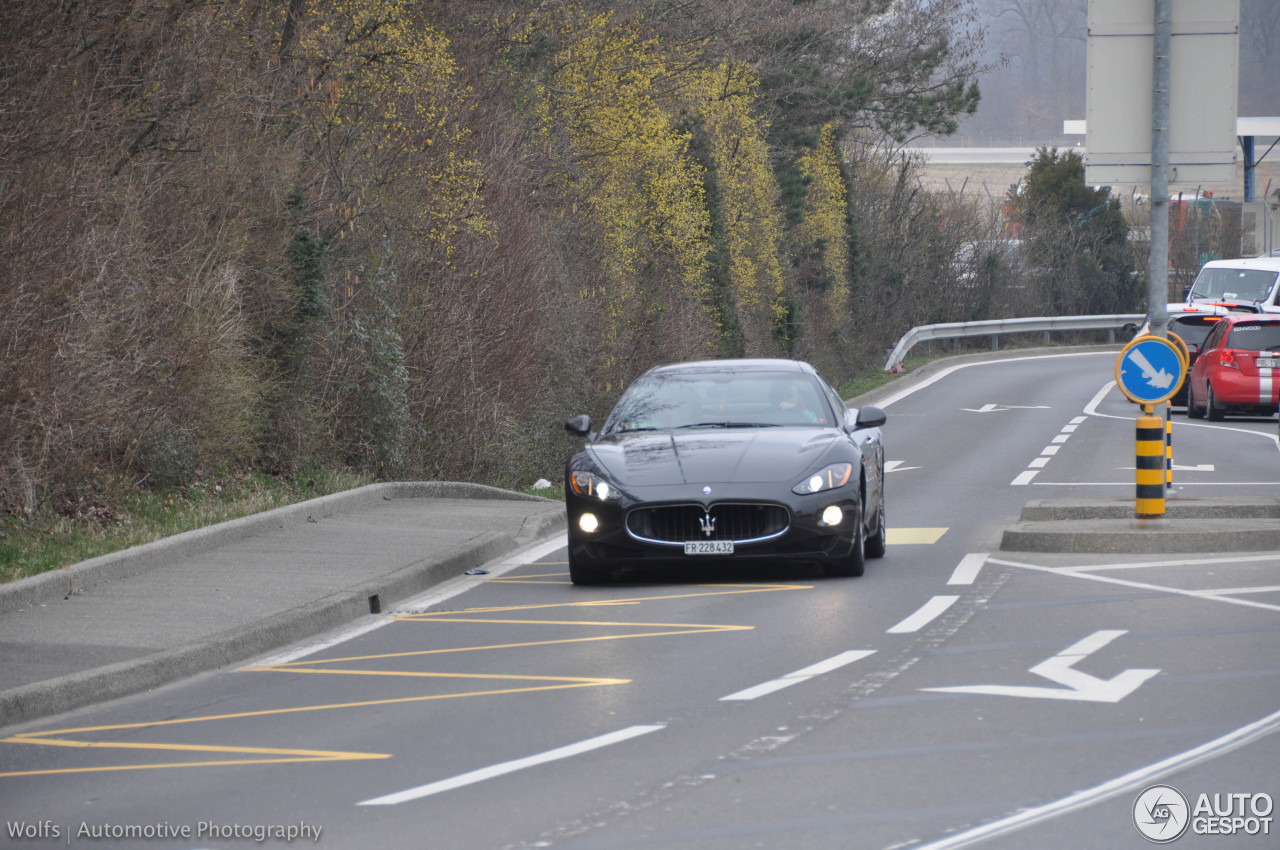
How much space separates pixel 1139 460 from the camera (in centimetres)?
1335

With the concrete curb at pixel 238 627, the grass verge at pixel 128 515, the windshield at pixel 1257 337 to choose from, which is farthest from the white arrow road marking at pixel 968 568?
the windshield at pixel 1257 337

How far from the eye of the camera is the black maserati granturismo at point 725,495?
37.0 ft

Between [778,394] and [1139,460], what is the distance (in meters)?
2.98

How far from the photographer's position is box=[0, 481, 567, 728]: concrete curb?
8086 millimetres

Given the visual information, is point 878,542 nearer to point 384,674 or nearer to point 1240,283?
point 384,674

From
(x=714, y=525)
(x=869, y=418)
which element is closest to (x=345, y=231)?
(x=869, y=418)

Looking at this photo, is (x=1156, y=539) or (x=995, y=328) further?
(x=995, y=328)

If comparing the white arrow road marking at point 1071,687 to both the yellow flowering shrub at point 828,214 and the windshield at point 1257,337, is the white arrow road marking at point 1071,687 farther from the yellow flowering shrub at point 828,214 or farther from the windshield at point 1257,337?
the yellow flowering shrub at point 828,214

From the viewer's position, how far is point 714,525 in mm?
11297

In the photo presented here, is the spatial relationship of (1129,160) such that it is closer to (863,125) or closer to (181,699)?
(181,699)

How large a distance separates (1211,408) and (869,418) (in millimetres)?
16985

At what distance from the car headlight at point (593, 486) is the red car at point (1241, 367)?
1803 cm

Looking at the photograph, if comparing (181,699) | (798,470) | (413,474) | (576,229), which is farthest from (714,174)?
(181,699)

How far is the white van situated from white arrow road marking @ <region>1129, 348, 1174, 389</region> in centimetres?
2625
